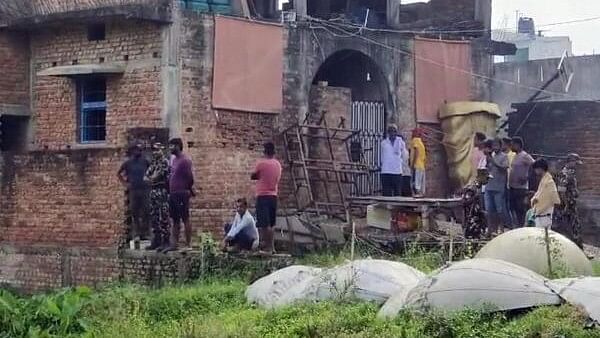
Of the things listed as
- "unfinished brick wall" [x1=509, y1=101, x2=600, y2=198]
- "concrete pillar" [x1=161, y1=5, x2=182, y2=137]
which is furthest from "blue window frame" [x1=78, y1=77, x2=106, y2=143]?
"unfinished brick wall" [x1=509, y1=101, x2=600, y2=198]

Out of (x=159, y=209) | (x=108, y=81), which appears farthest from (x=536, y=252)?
(x=108, y=81)

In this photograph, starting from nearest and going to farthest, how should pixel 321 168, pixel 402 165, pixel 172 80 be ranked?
pixel 172 80, pixel 321 168, pixel 402 165

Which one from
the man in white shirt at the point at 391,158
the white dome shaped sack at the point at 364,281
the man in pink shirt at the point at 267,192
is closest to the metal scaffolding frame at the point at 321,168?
the man in white shirt at the point at 391,158

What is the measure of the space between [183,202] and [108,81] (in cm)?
342

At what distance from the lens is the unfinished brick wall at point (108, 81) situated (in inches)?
669

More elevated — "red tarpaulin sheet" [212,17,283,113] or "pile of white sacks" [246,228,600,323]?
"red tarpaulin sheet" [212,17,283,113]

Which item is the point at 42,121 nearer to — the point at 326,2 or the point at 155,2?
the point at 155,2

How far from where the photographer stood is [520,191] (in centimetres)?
1552

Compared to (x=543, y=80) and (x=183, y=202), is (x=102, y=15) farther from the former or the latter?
(x=543, y=80)

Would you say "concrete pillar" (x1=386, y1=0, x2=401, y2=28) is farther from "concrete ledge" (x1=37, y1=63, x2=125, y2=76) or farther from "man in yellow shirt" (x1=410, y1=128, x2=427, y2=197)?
"concrete ledge" (x1=37, y1=63, x2=125, y2=76)

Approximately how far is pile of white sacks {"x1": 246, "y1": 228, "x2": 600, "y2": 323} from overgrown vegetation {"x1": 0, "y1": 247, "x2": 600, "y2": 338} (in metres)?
0.17

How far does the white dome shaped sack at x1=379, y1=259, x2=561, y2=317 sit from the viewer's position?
954 cm

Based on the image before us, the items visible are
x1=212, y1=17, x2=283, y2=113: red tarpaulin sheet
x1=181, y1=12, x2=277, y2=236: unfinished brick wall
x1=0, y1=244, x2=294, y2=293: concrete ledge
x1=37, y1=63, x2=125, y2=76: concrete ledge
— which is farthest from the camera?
x1=37, y1=63, x2=125, y2=76: concrete ledge

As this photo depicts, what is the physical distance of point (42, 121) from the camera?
1855cm
